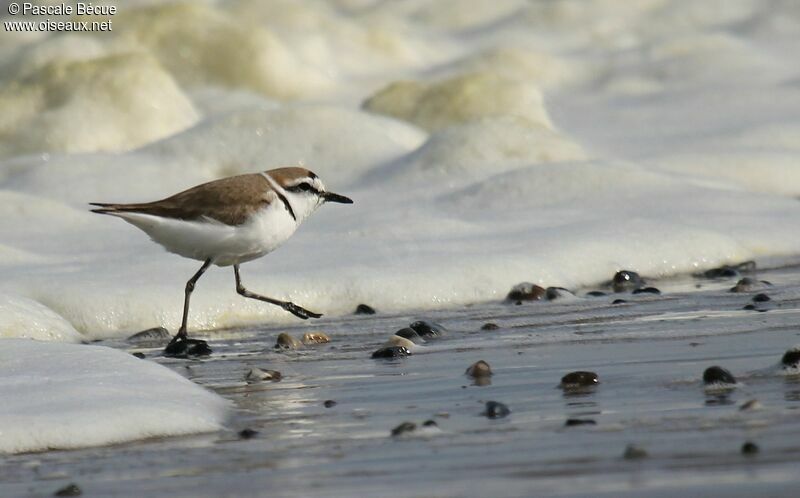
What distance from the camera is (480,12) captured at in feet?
63.7

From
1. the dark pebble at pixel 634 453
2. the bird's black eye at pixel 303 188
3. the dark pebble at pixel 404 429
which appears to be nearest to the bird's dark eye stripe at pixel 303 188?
the bird's black eye at pixel 303 188

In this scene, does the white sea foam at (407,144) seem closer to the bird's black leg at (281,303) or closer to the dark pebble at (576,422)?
the bird's black leg at (281,303)

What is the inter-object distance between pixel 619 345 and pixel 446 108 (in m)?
8.69

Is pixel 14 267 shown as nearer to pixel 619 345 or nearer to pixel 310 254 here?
pixel 310 254

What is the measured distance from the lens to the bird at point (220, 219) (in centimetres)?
697

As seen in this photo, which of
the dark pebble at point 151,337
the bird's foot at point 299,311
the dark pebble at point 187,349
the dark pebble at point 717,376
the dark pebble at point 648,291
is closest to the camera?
the dark pebble at point 717,376

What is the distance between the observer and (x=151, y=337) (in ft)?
22.9

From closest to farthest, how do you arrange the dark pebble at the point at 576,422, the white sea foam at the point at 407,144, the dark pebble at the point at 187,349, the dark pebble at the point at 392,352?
the dark pebble at the point at 576,422 → the dark pebble at the point at 392,352 → the dark pebble at the point at 187,349 → the white sea foam at the point at 407,144

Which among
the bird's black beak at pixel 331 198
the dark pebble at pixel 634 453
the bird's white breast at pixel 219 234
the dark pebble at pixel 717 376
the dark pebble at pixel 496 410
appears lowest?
the dark pebble at pixel 634 453

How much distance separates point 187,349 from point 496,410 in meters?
2.41

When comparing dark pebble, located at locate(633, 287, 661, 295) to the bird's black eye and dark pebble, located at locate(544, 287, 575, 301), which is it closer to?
dark pebble, located at locate(544, 287, 575, 301)

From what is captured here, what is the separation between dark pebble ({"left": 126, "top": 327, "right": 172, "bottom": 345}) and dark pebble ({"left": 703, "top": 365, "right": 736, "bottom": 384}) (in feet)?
10.1

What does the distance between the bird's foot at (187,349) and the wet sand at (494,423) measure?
0.12 m

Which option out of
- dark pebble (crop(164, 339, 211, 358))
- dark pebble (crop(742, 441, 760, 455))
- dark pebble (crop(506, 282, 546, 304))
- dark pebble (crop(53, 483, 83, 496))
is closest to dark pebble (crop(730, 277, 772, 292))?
dark pebble (crop(506, 282, 546, 304))
